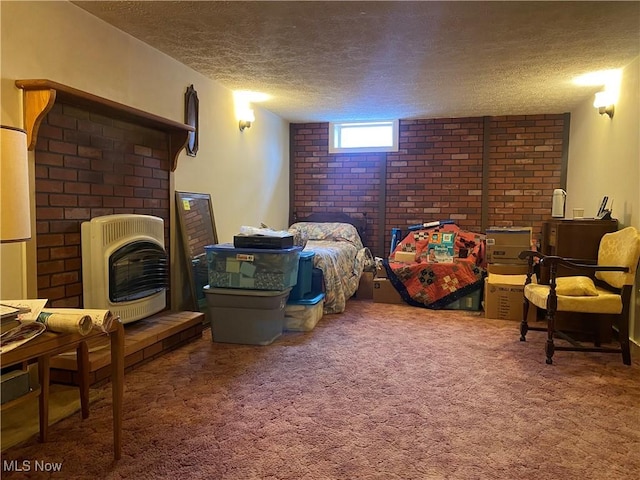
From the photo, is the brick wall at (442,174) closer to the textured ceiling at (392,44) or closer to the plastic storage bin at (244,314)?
the textured ceiling at (392,44)

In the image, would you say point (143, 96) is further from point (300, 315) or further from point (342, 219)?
point (342, 219)

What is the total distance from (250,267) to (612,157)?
127 inches

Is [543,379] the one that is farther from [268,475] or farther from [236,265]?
[236,265]

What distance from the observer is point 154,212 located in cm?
338

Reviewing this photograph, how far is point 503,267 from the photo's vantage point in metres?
4.59

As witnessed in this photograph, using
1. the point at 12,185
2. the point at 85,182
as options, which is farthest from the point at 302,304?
the point at 12,185

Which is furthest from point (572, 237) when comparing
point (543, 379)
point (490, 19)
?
point (490, 19)

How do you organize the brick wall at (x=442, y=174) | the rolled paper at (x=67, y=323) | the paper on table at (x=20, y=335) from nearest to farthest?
the paper on table at (x=20, y=335) < the rolled paper at (x=67, y=323) < the brick wall at (x=442, y=174)

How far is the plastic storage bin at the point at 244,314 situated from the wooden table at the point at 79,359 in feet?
4.22

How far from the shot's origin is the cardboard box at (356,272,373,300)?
520 centimetres

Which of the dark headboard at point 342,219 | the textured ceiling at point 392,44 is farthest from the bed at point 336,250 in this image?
the textured ceiling at point 392,44

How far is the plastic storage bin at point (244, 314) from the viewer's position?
330 cm

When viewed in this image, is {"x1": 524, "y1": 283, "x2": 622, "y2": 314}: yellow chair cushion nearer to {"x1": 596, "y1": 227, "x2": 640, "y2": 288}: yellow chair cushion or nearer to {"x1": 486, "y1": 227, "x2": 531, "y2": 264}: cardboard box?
{"x1": 596, "y1": 227, "x2": 640, "y2": 288}: yellow chair cushion

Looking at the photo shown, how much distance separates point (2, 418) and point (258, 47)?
8.70ft
